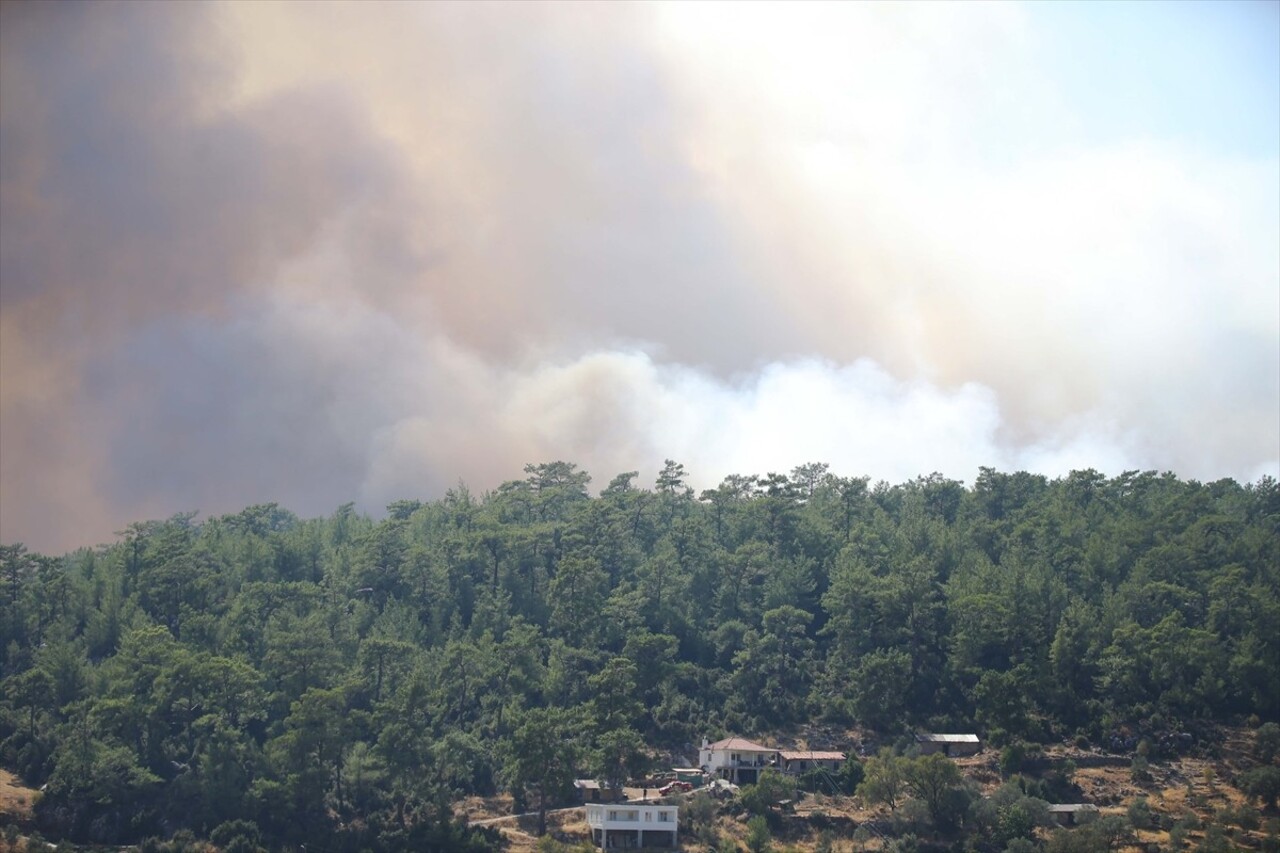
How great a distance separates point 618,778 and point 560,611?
2134 centimetres

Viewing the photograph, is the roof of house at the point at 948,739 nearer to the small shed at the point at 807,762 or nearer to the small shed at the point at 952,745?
the small shed at the point at 952,745

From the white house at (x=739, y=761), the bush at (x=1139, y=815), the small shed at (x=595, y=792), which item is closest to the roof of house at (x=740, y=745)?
the white house at (x=739, y=761)

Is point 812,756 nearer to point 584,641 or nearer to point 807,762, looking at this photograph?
point 807,762

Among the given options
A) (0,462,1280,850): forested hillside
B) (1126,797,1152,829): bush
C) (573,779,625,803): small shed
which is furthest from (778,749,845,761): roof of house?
(1126,797,1152,829): bush

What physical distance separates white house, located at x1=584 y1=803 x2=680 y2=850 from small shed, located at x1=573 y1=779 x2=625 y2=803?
4511 mm

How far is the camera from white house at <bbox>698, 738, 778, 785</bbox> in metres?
96.9

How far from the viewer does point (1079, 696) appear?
103m

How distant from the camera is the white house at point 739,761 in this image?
96.9m

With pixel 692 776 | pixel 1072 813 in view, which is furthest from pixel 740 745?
pixel 1072 813

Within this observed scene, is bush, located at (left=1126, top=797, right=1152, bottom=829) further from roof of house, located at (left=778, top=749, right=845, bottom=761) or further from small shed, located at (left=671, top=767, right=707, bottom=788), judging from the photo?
small shed, located at (left=671, top=767, right=707, bottom=788)

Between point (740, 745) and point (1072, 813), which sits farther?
point (740, 745)

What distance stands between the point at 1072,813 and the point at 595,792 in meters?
29.4

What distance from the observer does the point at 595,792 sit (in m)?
95.2

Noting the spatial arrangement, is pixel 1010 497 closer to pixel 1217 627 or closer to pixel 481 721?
pixel 1217 627
